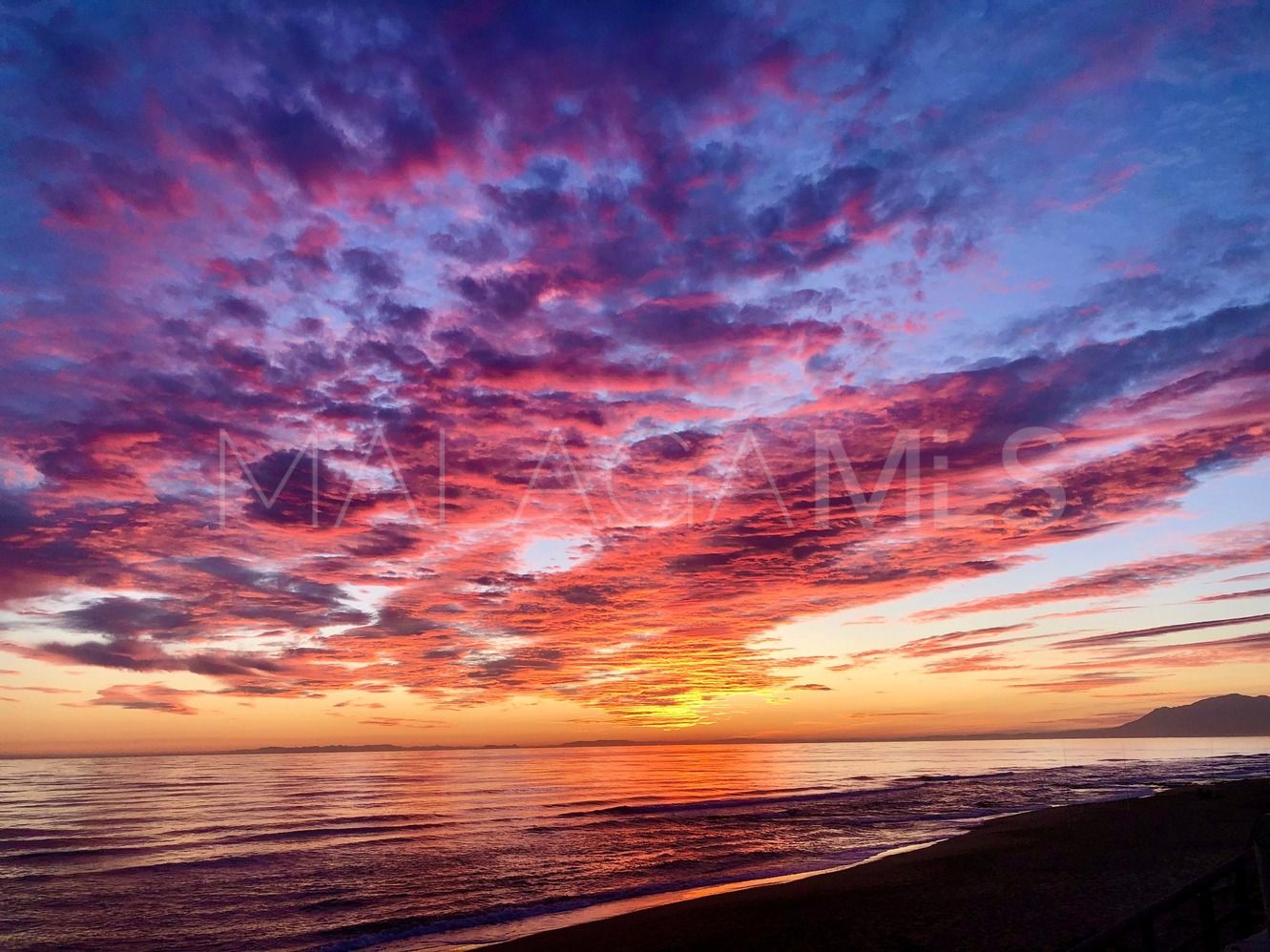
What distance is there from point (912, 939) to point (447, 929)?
12929 mm

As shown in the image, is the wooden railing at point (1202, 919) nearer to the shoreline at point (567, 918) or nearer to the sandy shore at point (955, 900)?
the sandy shore at point (955, 900)

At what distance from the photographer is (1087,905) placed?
18734 millimetres

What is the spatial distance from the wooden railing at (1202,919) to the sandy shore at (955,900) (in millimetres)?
1589

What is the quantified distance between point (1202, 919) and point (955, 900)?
12.9m

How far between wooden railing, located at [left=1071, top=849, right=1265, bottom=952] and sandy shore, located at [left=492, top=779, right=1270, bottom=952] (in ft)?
5.21

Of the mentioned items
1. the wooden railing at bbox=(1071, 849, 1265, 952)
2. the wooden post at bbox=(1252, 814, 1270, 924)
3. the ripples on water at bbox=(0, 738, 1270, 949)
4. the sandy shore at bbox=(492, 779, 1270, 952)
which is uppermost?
the wooden post at bbox=(1252, 814, 1270, 924)

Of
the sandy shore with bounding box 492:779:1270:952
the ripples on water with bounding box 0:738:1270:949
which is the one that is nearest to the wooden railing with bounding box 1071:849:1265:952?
the sandy shore with bounding box 492:779:1270:952

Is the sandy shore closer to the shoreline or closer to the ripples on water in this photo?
the shoreline

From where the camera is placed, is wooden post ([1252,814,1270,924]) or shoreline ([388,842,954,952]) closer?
wooden post ([1252,814,1270,924])

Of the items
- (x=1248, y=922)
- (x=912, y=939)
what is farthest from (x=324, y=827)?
(x=1248, y=922)

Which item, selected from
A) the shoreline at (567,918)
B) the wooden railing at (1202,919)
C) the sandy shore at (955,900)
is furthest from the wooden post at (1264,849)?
the shoreline at (567,918)

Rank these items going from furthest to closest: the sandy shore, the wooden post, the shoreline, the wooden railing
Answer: the shoreline → the sandy shore → the wooden railing → the wooden post

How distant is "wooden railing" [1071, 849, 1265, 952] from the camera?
7996mm

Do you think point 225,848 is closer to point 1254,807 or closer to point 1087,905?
point 1087,905
